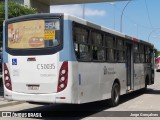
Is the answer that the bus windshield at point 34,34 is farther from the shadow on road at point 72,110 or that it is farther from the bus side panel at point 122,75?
the bus side panel at point 122,75

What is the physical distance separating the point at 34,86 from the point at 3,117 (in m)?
1.41

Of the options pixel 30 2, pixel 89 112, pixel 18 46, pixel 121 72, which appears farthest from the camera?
pixel 30 2

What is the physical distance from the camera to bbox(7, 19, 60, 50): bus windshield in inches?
440

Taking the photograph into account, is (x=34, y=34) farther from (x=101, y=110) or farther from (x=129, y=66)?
(x=129, y=66)

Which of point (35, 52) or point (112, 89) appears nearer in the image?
point (35, 52)

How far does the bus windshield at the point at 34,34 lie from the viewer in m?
11.2

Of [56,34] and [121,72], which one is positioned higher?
[56,34]

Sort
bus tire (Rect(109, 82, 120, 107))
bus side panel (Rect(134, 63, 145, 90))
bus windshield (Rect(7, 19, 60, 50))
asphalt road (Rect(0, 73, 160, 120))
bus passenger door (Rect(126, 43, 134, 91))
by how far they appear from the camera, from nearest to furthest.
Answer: bus windshield (Rect(7, 19, 60, 50)), asphalt road (Rect(0, 73, 160, 120)), bus tire (Rect(109, 82, 120, 107)), bus passenger door (Rect(126, 43, 134, 91)), bus side panel (Rect(134, 63, 145, 90))

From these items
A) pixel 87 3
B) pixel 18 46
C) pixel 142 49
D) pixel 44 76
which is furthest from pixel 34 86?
pixel 87 3

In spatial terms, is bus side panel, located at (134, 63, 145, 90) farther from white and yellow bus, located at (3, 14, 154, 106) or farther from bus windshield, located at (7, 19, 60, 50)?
bus windshield, located at (7, 19, 60, 50)

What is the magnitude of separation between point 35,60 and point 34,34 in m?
0.74

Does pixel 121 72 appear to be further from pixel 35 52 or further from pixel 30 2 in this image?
pixel 30 2

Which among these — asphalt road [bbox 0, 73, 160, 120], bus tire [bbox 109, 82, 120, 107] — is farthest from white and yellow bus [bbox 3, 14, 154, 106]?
bus tire [bbox 109, 82, 120, 107]

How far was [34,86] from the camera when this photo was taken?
1128cm
